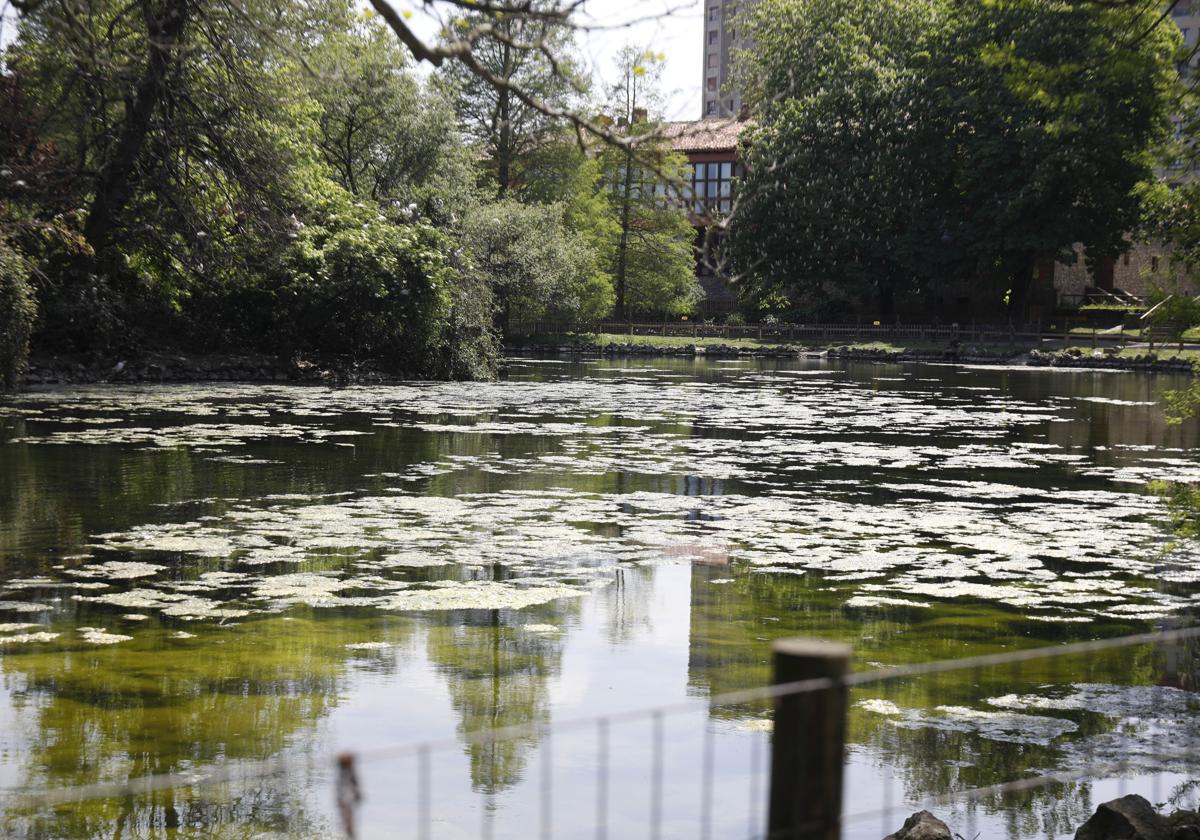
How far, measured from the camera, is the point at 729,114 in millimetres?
4855

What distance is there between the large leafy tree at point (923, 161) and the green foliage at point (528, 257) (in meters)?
7.90

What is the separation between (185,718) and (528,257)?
4489 centimetres

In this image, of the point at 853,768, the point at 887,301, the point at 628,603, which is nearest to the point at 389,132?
the point at 887,301

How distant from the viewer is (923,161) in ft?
189

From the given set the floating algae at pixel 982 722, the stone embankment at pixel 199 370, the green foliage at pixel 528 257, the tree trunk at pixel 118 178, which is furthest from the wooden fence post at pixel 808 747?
the green foliage at pixel 528 257

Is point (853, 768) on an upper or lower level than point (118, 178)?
lower

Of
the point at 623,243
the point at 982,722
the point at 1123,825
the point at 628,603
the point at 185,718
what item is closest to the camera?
the point at 1123,825

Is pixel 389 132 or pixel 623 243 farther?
pixel 623 243

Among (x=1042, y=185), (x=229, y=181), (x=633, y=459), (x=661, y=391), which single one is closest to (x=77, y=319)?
(x=229, y=181)

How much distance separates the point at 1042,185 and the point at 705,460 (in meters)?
39.4

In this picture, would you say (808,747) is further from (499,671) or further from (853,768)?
(499,671)

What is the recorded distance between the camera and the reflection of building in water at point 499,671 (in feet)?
20.5

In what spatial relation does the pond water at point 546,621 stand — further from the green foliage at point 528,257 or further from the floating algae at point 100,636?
the green foliage at point 528,257

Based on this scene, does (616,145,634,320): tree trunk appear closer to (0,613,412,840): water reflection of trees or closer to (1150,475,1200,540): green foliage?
(1150,475,1200,540): green foliage
